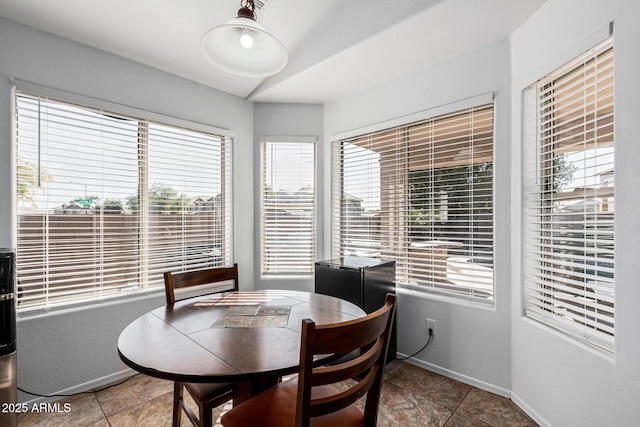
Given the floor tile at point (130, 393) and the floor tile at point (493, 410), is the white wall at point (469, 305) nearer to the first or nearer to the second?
the floor tile at point (493, 410)

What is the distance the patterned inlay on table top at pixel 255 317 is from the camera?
4.98 feet

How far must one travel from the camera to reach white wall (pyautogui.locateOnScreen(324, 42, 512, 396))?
2.21 m

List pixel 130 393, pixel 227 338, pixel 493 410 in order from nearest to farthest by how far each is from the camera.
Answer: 1. pixel 227 338
2. pixel 493 410
3. pixel 130 393

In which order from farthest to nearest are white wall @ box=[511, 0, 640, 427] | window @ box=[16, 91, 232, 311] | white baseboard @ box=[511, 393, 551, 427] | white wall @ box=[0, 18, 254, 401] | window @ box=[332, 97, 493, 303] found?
window @ box=[332, 97, 493, 303], window @ box=[16, 91, 232, 311], white wall @ box=[0, 18, 254, 401], white baseboard @ box=[511, 393, 551, 427], white wall @ box=[511, 0, 640, 427]

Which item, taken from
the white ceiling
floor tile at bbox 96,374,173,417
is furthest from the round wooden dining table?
the white ceiling

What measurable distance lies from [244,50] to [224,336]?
4.47 feet

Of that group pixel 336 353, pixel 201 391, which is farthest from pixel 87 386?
pixel 336 353

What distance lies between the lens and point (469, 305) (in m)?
2.37

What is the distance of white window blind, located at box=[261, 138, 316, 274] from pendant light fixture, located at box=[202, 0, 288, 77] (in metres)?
1.81

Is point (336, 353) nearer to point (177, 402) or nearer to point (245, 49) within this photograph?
point (177, 402)

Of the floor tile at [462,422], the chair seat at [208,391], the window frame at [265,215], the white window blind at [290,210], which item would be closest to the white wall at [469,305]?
the floor tile at [462,422]

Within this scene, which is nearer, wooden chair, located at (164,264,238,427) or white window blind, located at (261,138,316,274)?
wooden chair, located at (164,264,238,427)

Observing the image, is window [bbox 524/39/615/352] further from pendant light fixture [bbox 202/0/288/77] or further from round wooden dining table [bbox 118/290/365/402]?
pendant light fixture [bbox 202/0/288/77]

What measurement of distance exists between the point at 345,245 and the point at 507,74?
201 centimetres
